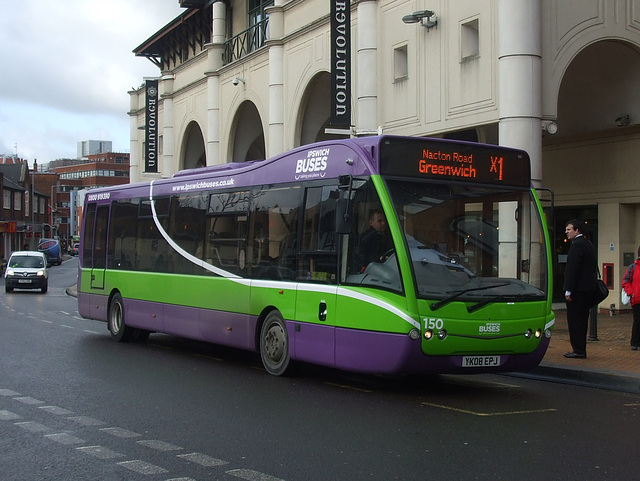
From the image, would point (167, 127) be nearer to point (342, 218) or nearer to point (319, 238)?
point (319, 238)

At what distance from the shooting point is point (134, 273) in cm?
1549

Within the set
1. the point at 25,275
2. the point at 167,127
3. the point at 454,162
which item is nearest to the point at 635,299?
the point at 454,162

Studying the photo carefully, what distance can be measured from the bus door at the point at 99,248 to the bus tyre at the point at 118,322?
25.6 inches

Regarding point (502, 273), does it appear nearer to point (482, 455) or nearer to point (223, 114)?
point (482, 455)

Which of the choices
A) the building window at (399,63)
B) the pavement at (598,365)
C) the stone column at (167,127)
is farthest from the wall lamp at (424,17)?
the stone column at (167,127)

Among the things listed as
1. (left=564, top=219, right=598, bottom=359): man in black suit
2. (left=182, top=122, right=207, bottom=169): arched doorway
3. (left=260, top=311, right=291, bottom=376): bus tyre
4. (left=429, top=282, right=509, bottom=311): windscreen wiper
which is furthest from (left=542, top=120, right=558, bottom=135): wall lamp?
(left=182, top=122, right=207, bottom=169): arched doorway

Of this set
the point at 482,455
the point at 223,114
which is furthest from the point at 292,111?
the point at 482,455

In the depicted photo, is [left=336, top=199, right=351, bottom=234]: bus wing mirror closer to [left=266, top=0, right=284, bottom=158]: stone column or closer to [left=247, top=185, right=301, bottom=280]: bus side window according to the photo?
[left=247, top=185, right=301, bottom=280]: bus side window

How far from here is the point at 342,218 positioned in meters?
9.77

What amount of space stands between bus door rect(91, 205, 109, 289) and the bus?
15.6ft

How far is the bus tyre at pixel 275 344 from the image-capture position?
440 inches

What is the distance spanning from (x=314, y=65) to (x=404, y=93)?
4.58 metres

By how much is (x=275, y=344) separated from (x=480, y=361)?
2.90 m

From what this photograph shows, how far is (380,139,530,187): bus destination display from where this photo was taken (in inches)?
391
